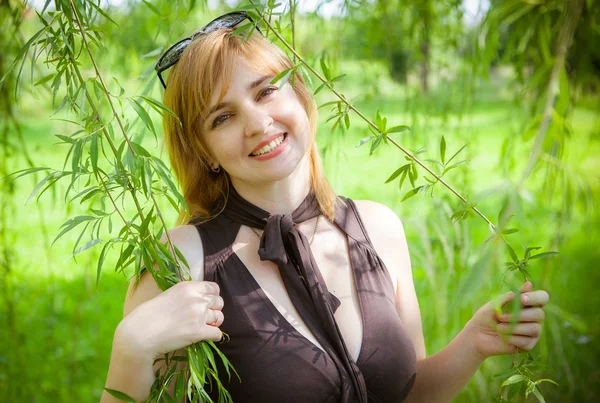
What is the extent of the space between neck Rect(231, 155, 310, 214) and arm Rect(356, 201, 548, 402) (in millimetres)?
182

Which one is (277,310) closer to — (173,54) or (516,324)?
(516,324)

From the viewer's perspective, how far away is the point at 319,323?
132 centimetres

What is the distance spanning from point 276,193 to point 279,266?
18 centimetres

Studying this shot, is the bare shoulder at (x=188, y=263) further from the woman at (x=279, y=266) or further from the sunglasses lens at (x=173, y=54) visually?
the sunglasses lens at (x=173, y=54)

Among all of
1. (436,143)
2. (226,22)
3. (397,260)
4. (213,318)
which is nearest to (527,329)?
(397,260)

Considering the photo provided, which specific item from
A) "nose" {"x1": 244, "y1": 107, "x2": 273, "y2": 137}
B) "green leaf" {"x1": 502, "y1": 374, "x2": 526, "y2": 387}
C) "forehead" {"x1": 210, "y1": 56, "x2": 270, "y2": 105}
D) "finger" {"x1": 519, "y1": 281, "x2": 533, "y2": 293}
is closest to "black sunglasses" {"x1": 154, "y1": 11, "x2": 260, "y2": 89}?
"forehead" {"x1": 210, "y1": 56, "x2": 270, "y2": 105}

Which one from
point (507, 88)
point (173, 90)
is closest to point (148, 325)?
point (173, 90)

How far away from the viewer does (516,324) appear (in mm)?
1146

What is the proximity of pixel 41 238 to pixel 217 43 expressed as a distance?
4.22 meters

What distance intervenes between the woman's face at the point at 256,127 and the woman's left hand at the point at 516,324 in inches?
19.7

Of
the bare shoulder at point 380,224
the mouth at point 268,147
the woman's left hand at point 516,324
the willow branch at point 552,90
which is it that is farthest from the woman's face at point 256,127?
the willow branch at point 552,90

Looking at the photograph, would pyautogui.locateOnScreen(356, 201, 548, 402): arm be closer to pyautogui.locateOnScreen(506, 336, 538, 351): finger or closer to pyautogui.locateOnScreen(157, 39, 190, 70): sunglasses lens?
pyautogui.locateOnScreen(506, 336, 538, 351): finger

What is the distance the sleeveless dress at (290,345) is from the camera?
1.26 meters

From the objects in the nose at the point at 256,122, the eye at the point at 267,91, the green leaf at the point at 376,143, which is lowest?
the green leaf at the point at 376,143
